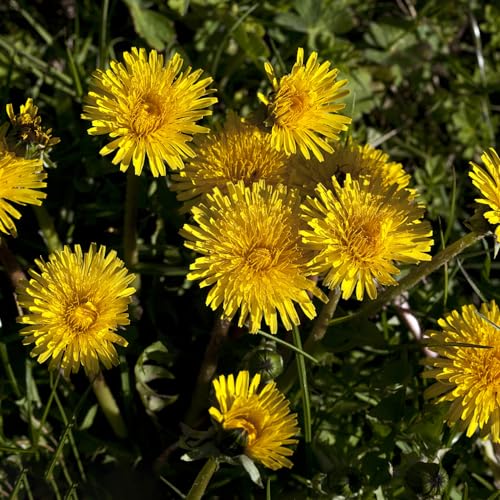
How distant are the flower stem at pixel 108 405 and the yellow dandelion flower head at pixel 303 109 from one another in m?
0.81

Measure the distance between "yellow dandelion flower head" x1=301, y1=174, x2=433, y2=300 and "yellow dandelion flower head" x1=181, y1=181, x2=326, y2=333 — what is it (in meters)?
0.05

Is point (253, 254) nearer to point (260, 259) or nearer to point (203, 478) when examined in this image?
point (260, 259)

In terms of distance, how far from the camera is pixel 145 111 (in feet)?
5.50

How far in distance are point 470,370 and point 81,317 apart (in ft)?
3.15

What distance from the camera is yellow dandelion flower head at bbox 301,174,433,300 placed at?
5.31 feet

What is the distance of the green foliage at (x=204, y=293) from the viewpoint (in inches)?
79.2

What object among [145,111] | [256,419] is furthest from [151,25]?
[256,419]

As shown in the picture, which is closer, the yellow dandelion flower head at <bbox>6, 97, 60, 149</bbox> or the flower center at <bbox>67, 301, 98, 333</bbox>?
the flower center at <bbox>67, 301, 98, 333</bbox>

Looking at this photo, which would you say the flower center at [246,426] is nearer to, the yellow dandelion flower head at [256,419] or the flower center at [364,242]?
the yellow dandelion flower head at [256,419]

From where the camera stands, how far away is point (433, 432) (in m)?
2.03

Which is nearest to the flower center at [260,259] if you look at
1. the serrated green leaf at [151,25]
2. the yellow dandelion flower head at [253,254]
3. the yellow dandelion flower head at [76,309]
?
the yellow dandelion flower head at [253,254]

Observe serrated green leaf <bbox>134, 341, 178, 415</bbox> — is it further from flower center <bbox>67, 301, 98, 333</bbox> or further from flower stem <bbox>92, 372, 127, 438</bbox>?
flower center <bbox>67, 301, 98, 333</bbox>

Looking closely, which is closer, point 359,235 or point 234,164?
point 359,235

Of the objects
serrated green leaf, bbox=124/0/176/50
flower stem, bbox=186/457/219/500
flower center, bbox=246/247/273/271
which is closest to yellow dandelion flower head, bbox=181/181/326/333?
flower center, bbox=246/247/273/271
